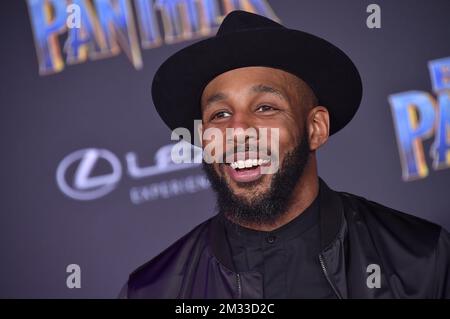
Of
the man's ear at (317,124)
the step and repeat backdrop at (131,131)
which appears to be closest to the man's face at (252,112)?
the man's ear at (317,124)

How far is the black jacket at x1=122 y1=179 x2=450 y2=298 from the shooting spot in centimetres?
221

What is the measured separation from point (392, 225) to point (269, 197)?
540mm

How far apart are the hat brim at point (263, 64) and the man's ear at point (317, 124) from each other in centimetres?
A: 5

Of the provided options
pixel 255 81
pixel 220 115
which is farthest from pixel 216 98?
pixel 255 81

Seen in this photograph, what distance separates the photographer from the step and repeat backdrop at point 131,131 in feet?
10.9

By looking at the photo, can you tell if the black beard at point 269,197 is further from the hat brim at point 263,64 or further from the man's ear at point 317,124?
the hat brim at point 263,64

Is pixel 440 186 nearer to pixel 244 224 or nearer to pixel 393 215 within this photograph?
pixel 393 215

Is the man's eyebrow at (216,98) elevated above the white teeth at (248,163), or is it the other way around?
the man's eyebrow at (216,98)

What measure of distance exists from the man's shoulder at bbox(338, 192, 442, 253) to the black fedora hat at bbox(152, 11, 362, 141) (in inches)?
18.2

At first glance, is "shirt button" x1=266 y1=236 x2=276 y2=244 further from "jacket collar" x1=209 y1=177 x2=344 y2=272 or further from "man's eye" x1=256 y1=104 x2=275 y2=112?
"man's eye" x1=256 y1=104 x2=275 y2=112

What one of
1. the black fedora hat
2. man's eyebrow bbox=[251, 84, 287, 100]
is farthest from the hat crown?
man's eyebrow bbox=[251, 84, 287, 100]

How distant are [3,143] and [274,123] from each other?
195 centimetres

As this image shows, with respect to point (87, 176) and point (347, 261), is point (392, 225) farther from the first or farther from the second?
point (87, 176)
